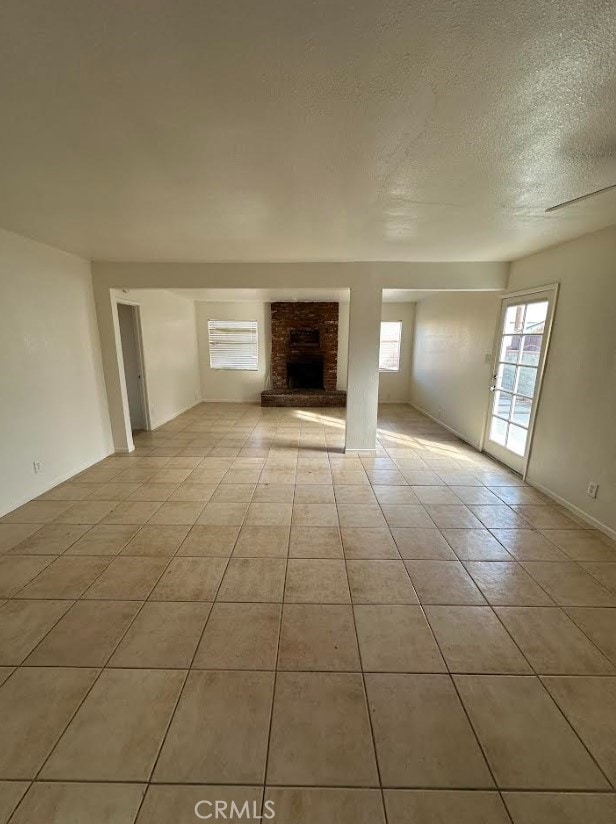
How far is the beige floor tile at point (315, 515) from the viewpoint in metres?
2.62

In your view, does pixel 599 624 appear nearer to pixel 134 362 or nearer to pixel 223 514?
pixel 223 514

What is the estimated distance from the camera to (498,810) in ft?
3.39

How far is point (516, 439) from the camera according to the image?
3.71 metres

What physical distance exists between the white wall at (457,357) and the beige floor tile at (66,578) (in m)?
4.40

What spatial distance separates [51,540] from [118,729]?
65.0 inches

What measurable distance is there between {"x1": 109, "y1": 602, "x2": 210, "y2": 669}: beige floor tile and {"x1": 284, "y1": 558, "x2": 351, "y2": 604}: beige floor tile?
50 cm

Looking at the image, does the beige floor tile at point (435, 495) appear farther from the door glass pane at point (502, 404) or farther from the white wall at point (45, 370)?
the white wall at point (45, 370)

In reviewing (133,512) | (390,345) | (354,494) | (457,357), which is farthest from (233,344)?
(354,494)

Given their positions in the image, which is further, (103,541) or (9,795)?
(103,541)

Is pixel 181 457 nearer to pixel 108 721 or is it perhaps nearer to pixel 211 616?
pixel 211 616

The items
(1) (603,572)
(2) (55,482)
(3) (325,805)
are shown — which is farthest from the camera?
(2) (55,482)

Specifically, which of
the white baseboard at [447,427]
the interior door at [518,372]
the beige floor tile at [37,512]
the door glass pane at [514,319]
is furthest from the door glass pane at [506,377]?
the beige floor tile at [37,512]

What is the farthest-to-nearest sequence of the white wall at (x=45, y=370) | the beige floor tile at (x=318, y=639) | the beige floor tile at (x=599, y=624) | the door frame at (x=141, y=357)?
the door frame at (x=141, y=357), the white wall at (x=45, y=370), the beige floor tile at (x=599, y=624), the beige floor tile at (x=318, y=639)

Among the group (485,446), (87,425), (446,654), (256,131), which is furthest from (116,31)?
(485,446)
